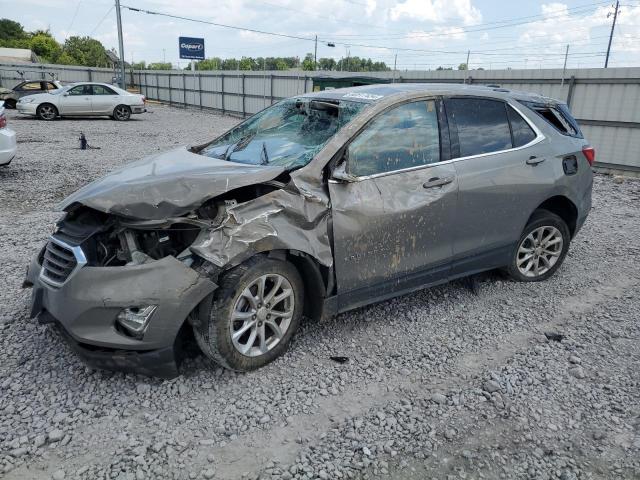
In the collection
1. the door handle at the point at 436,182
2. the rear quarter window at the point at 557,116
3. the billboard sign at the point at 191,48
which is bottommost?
the door handle at the point at 436,182

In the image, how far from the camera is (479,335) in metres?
3.83

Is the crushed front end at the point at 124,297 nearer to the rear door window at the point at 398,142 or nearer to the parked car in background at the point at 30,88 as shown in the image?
the rear door window at the point at 398,142

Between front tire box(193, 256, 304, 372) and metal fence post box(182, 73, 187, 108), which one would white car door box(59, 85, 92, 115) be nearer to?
metal fence post box(182, 73, 187, 108)

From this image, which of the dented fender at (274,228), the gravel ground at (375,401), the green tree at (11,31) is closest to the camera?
the gravel ground at (375,401)

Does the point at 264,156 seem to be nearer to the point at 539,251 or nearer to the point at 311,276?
the point at 311,276

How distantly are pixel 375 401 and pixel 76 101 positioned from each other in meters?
20.4

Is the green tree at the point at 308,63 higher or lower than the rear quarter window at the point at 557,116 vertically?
higher

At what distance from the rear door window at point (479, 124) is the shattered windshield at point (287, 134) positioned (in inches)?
32.9

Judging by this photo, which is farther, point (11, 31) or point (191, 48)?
point (11, 31)

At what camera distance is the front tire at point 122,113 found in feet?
67.5

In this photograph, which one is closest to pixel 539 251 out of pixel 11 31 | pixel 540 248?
pixel 540 248

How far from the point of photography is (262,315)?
124 inches

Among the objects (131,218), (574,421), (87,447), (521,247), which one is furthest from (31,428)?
(521,247)

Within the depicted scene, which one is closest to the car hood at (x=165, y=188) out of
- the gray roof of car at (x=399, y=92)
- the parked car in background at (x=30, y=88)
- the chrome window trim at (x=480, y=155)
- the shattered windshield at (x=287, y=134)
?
the shattered windshield at (x=287, y=134)
